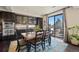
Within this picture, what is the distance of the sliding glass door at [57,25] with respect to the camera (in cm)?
250

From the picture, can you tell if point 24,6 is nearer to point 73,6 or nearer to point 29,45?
point 29,45

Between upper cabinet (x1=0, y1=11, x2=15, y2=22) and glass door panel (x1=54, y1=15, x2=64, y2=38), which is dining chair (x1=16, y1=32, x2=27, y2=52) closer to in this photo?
upper cabinet (x1=0, y1=11, x2=15, y2=22)

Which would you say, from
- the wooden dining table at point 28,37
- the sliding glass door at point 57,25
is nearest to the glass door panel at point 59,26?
the sliding glass door at point 57,25

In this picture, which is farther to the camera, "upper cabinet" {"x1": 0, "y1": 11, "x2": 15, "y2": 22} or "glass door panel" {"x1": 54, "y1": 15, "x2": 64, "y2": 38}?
"glass door panel" {"x1": 54, "y1": 15, "x2": 64, "y2": 38}

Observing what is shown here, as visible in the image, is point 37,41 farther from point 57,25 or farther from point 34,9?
point 34,9

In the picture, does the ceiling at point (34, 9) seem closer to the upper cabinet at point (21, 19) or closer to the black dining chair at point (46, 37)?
the upper cabinet at point (21, 19)

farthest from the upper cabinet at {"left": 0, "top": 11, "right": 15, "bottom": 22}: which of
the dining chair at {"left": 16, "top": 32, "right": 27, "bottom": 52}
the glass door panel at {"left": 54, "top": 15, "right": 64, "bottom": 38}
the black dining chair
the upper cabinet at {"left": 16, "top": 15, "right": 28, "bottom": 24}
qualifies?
the glass door panel at {"left": 54, "top": 15, "right": 64, "bottom": 38}

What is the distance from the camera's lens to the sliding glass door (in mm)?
2496

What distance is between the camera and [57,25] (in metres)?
2.53

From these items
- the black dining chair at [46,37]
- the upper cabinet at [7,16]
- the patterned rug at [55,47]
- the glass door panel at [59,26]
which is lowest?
the patterned rug at [55,47]

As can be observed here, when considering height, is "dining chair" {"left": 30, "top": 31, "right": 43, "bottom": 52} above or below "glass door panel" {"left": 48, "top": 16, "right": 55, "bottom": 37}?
below

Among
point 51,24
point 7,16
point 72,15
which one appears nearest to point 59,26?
point 51,24
